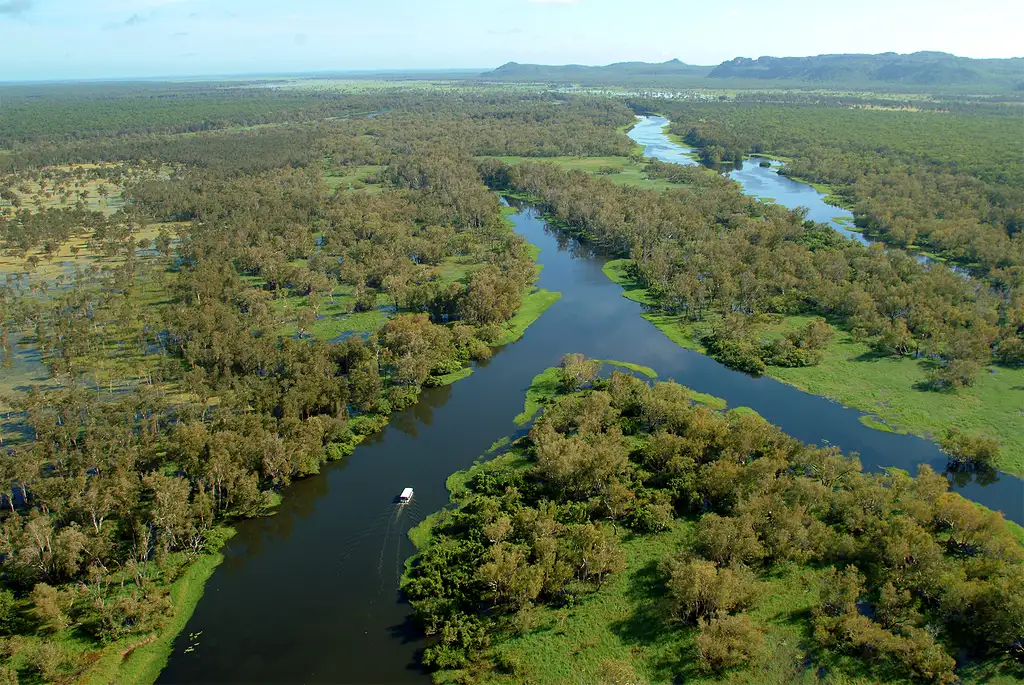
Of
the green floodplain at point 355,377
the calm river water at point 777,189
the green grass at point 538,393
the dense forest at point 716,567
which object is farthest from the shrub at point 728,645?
the calm river water at point 777,189

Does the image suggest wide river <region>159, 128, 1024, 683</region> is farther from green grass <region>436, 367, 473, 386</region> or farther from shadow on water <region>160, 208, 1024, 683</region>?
green grass <region>436, 367, 473, 386</region>

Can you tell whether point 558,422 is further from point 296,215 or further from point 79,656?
point 296,215

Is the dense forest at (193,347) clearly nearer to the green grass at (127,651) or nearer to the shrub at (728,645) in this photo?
the green grass at (127,651)

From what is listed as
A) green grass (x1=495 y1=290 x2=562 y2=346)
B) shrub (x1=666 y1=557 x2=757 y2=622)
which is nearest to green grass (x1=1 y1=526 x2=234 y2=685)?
shrub (x1=666 y1=557 x2=757 y2=622)

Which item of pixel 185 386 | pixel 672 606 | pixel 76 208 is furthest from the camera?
pixel 76 208

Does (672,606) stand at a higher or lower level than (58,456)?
lower

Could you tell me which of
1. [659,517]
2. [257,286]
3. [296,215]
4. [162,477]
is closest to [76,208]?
→ [296,215]
